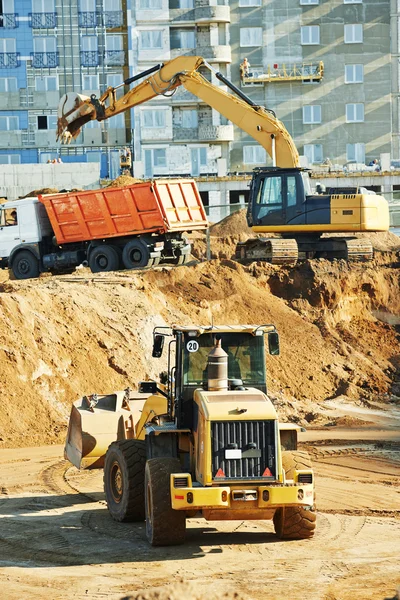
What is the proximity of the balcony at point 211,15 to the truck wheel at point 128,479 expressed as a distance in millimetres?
52717

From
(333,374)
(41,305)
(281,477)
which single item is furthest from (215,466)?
(333,374)

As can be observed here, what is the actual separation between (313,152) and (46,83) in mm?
15944

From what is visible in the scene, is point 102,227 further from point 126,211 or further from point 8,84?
point 8,84

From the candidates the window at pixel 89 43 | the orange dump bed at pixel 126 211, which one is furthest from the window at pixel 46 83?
the orange dump bed at pixel 126 211

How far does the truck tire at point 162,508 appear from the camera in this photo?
13.6 m

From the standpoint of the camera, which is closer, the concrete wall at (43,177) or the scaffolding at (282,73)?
the concrete wall at (43,177)

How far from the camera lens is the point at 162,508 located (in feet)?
44.7

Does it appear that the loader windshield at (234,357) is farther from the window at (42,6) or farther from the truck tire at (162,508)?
the window at (42,6)

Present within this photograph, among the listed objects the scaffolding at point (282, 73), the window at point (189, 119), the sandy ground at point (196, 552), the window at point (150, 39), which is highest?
the window at point (150, 39)

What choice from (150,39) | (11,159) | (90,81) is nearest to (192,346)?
(150,39)

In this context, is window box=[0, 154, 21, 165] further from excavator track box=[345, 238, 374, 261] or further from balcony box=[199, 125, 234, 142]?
excavator track box=[345, 238, 374, 261]

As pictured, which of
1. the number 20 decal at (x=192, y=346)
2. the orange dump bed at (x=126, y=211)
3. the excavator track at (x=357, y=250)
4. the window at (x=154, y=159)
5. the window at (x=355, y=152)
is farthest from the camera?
the window at (x=355, y=152)

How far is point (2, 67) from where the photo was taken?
6906 cm

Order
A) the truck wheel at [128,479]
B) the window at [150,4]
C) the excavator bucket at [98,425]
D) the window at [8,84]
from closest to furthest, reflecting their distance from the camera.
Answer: the truck wheel at [128,479]
the excavator bucket at [98,425]
the window at [150,4]
the window at [8,84]
